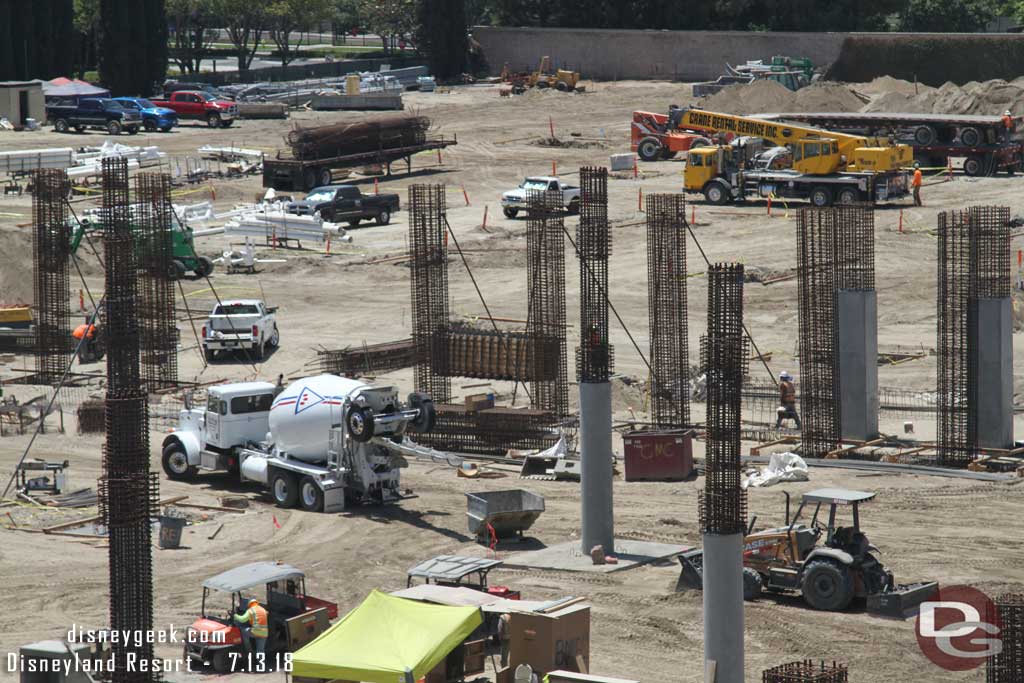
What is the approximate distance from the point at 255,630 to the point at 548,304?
16451mm

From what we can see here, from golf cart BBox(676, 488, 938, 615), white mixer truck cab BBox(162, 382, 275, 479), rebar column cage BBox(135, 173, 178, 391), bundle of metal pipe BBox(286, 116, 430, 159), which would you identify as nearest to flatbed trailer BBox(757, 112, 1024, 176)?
bundle of metal pipe BBox(286, 116, 430, 159)

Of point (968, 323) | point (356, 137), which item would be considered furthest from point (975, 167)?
point (968, 323)

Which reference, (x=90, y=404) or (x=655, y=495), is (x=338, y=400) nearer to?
(x=655, y=495)

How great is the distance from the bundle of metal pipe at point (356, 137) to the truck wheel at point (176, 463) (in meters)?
32.8

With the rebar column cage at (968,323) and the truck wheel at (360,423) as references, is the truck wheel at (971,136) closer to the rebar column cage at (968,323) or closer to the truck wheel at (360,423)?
the rebar column cage at (968,323)

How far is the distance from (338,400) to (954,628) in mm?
11032

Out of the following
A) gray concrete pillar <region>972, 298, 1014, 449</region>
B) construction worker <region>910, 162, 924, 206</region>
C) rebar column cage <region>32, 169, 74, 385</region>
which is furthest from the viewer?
construction worker <region>910, 162, 924, 206</region>

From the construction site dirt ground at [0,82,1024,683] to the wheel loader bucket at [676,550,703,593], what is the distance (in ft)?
0.66

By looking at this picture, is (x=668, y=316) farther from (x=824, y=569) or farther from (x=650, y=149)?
(x=650, y=149)

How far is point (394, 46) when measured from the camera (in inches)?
4646

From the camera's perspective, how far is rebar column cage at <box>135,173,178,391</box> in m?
37.8

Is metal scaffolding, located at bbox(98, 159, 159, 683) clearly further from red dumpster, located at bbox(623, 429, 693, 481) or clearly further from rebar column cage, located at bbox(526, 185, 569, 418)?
rebar column cage, located at bbox(526, 185, 569, 418)

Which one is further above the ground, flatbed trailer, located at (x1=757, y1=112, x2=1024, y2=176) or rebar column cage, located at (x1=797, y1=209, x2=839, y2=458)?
flatbed trailer, located at (x1=757, y1=112, x2=1024, y2=176)

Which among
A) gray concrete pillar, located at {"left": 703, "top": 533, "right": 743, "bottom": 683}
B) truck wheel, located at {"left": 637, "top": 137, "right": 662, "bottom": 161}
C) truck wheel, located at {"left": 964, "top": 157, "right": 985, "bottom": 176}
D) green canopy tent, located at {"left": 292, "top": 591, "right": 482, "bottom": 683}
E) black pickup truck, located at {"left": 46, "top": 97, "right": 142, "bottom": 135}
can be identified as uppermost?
black pickup truck, located at {"left": 46, "top": 97, "right": 142, "bottom": 135}
